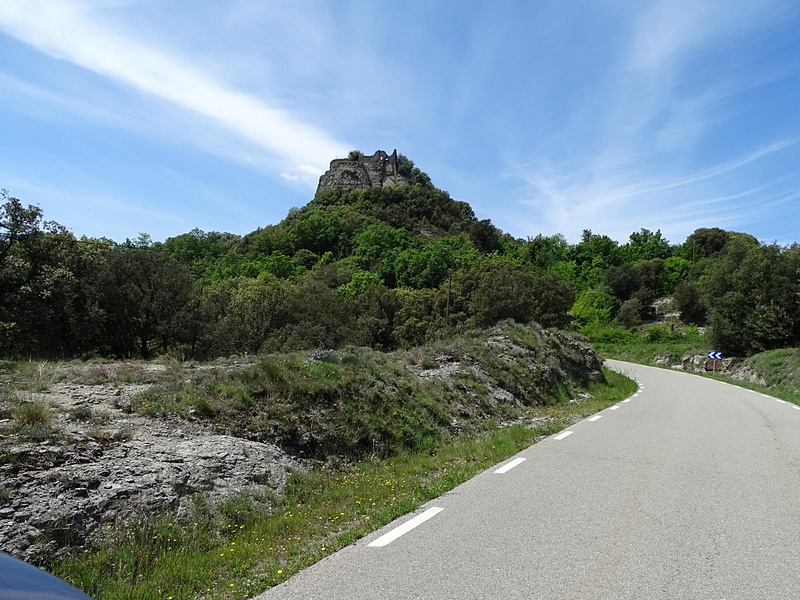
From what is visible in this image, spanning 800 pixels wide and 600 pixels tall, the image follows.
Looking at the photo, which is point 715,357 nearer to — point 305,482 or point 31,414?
point 305,482

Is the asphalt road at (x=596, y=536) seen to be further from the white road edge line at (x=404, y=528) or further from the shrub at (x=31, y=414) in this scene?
the shrub at (x=31, y=414)

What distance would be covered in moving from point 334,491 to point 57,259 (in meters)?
26.3

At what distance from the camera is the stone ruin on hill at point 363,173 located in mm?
164125

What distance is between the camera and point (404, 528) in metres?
5.20

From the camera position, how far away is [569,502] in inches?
235

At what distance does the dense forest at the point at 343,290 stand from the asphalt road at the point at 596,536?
2387 centimetres

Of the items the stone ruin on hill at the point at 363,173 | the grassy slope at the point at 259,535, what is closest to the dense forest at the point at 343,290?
the grassy slope at the point at 259,535

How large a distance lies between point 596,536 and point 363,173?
167313mm

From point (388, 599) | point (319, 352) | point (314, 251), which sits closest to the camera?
point (388, 599)

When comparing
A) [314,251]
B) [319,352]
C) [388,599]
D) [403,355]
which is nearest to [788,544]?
[388,599]

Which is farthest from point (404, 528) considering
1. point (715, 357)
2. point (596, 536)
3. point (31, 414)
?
point (715, 357)

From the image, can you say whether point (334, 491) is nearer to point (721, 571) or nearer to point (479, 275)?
point (721, 571)

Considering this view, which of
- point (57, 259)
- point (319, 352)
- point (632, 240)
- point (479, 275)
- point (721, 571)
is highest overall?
point (632, 240)

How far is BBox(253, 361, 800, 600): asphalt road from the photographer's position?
3.86m
